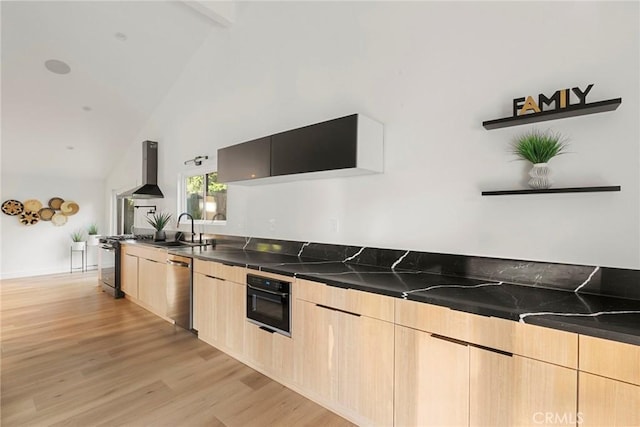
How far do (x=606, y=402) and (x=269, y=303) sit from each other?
1.83 meters

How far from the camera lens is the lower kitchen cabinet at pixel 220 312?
2.56 meters

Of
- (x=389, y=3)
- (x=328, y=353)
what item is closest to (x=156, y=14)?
(x=389, y=3)

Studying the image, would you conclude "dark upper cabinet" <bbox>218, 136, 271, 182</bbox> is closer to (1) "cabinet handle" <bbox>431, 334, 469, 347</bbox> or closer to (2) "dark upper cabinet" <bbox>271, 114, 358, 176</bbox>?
(2) "dark upper cabinet" <bbox>271, 114, 358, 176</bbox>

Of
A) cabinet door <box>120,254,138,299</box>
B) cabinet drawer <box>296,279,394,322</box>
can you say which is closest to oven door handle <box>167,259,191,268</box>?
cabinet door <box>120,254,138,299</box>

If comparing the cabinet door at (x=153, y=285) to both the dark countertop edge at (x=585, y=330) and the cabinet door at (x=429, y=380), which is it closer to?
the cabinet door at (x=429, y=380)

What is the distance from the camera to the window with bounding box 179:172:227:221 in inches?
159

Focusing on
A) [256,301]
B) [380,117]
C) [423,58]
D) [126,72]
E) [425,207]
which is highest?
[126,72]

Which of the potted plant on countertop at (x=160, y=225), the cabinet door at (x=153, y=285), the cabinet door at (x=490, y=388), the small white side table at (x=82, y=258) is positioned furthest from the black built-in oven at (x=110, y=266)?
the cabinet door at (x=490, y=388)

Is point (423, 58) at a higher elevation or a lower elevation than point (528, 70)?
higher

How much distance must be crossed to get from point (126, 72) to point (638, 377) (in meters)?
5.83

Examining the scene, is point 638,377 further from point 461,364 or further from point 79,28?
point 79,28

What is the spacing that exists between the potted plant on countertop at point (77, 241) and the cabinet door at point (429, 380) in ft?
25.0

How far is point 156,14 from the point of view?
12.3 ft

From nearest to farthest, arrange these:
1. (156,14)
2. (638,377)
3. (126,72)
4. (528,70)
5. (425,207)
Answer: (638,377), (528,70), (425,207), (156,14), (126,72)
